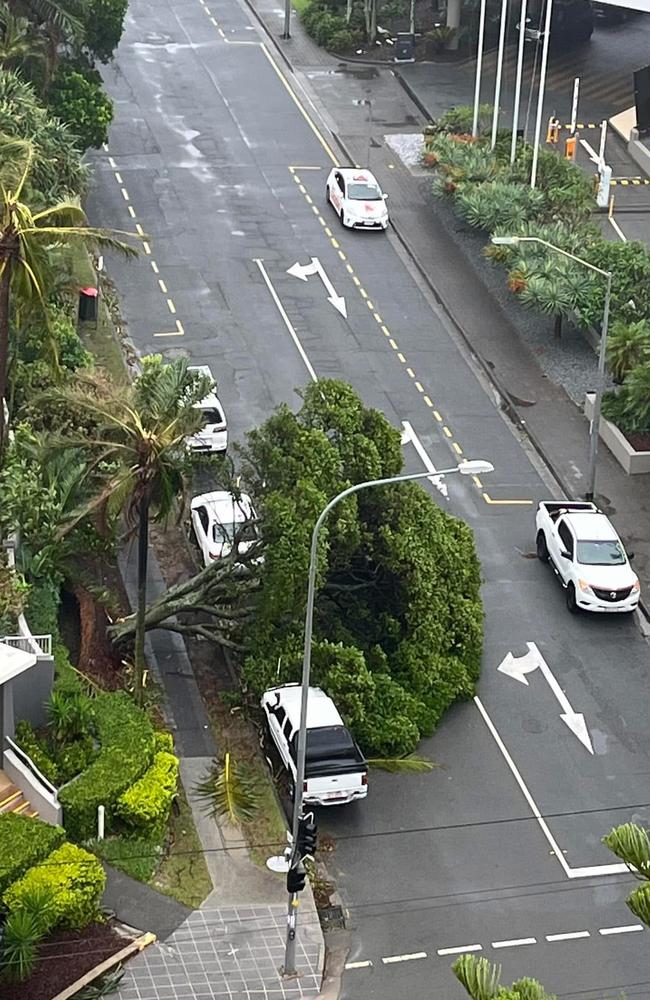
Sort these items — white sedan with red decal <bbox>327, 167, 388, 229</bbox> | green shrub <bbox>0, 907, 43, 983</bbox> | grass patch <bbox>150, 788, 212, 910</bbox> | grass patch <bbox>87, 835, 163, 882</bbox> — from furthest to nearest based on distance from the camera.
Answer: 1. white sedan with red decal <bbox>327, 167, 388, 229</bbox>
2. grass patch <bbox>87, 835, 163, 882</bbox>
3. grass patch <bbox>150, 788, 212, 910</bbox>
4. green shrub <bbox>0, 907, 43, 983</bbox>

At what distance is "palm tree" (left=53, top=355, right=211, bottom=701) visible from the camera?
1384 inches

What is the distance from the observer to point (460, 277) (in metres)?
61.3

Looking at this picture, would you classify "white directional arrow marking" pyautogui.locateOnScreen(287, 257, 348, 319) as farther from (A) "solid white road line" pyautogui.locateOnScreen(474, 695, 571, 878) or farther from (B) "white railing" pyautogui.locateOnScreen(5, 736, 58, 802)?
(B) "white railing" pyautogui.locateOnScreen(5, 736, 58, 802)

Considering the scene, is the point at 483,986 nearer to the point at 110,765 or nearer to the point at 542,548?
the point at 110,765

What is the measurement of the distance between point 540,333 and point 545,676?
1844 centimetres

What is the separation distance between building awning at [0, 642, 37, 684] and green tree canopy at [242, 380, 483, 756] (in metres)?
5.68

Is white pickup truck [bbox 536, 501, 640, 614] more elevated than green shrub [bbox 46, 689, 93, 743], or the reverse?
green shrub [bbox 46, 689, 93, 743]

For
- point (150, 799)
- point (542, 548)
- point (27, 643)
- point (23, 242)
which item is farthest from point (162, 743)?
point (542, 548)

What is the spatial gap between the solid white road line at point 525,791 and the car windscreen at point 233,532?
6.01 metres

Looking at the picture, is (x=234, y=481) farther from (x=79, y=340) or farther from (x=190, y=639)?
(x=79, y=340)

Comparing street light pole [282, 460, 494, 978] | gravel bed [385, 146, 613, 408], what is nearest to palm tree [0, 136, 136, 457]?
street light pole [282, 460, 494, 978]

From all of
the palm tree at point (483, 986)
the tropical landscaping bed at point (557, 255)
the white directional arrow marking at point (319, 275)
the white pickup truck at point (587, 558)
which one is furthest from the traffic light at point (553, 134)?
the palm tree at point (483, 986)

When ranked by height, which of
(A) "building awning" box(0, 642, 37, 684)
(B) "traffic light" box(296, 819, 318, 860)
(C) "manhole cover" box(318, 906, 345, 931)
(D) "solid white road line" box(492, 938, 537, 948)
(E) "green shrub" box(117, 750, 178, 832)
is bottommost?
(C) "manhole cover" box(318, 906, 345, 931)

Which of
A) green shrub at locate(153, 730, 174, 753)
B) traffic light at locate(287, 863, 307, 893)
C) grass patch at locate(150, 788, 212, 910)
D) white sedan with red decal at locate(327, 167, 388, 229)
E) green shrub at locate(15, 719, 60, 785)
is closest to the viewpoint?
traffic light at locate(287, 863, 307, 893)
